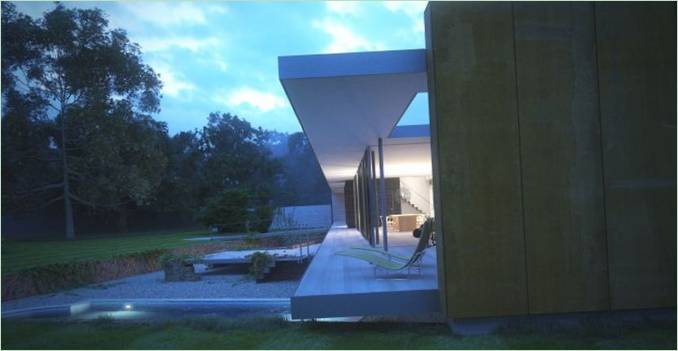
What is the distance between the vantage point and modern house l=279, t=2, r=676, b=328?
5621 mm

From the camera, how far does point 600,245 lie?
5.68 meters

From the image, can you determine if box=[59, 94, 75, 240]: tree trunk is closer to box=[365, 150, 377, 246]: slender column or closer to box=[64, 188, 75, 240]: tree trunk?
box=[64, 188, 75, 240]: tree trunk

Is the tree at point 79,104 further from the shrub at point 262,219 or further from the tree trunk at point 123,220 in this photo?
the tree trunk at point 123,220

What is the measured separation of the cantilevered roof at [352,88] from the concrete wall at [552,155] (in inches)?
20.2

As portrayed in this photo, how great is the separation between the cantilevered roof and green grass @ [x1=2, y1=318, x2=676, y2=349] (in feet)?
9.23

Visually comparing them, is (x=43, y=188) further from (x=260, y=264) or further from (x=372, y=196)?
(x=372, y=196)

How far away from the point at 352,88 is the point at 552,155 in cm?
239

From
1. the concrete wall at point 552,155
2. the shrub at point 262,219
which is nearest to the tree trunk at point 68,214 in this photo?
the shrub at point 262,219

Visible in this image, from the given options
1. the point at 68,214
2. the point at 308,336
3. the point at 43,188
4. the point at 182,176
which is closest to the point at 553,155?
the point at 308,336

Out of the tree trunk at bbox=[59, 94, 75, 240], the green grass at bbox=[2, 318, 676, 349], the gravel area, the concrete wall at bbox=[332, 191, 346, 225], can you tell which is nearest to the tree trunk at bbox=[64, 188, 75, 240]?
the tree trunk at bbox=[59, 94, 75, 240]

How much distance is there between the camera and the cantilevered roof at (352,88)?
5.82 metres

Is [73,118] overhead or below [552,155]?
overhead

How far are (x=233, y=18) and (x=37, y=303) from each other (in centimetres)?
4731

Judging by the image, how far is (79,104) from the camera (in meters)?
25.5
